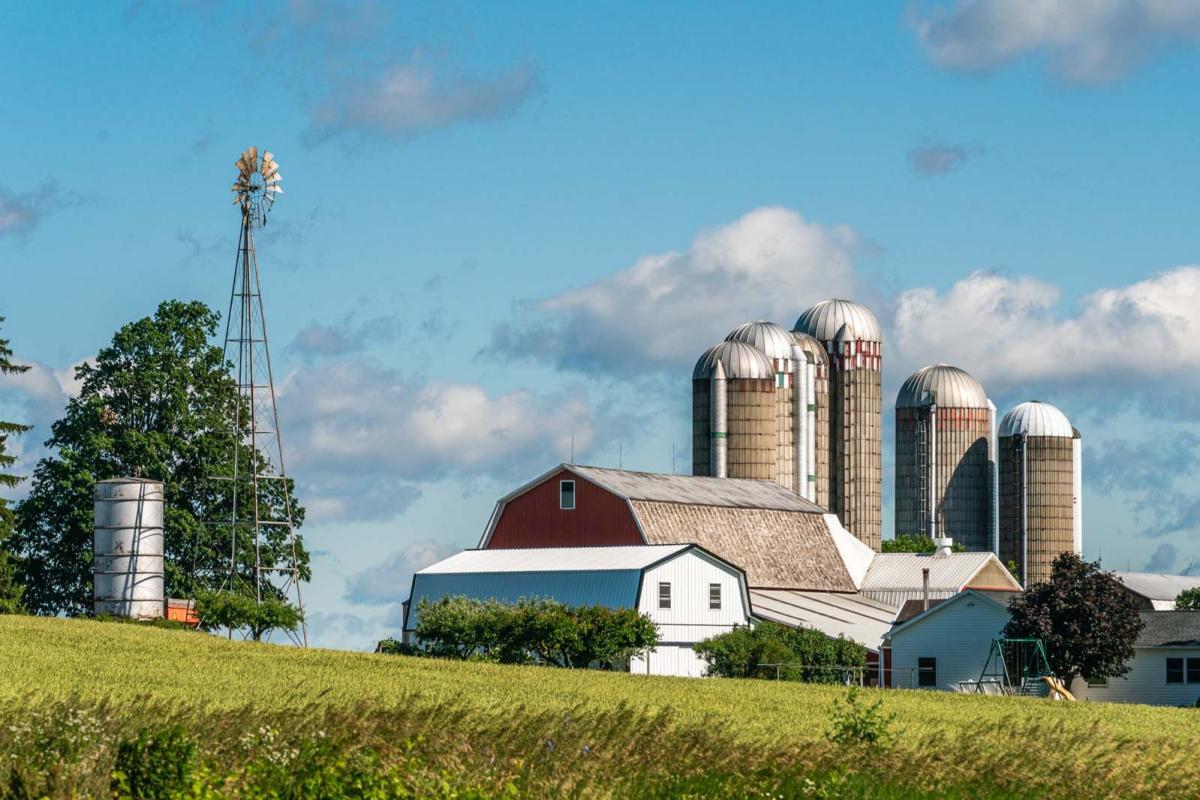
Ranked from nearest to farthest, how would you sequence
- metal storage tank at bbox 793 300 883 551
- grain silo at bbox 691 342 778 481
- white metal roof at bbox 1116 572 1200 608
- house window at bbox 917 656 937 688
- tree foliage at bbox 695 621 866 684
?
tree foliage at bbox 695 621 866 684, house window at bbox 917 656 937 688, white metal roof at bbox 1116 572 1200 608, grain silo at bbox 691 342 778 481, metal storage tank at bbox 793 300 883 551

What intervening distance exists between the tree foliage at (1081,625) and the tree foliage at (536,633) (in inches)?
520

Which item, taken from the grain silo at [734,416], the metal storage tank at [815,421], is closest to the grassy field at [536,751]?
the grain silo at [734,416]

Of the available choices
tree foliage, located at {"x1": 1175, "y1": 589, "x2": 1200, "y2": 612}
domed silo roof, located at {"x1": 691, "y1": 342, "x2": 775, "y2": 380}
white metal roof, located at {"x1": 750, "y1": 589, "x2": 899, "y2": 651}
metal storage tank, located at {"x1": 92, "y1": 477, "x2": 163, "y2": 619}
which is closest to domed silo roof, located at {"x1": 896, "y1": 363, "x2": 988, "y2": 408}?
domed silo roof, located at {"x1": 691, "y1": 342, "x2": 775, "y2": 380}

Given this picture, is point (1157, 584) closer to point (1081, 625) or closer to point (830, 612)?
point (830, 612)

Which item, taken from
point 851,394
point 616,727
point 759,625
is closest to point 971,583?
point 759,625

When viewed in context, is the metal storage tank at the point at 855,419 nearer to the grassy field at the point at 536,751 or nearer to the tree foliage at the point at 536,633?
the tree foliage at the point at 536,633

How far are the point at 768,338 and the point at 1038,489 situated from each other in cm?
1949

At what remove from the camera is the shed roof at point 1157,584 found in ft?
335

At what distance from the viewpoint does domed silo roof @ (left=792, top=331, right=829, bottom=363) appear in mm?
121312

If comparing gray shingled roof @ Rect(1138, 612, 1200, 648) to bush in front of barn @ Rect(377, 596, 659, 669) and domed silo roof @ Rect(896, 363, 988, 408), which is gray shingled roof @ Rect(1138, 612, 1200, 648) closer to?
bush in front of barn @ Rect(377, 596, 659, 669)

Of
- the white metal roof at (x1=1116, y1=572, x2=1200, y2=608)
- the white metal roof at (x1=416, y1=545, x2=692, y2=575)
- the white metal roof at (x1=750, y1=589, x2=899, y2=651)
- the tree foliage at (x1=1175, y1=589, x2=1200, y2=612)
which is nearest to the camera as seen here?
the white metal roof at (x1=416, y1=545, x2=692, y2=575)

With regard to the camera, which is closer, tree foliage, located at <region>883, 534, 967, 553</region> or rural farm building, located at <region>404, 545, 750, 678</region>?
rural farm building, located at <region>404, 545, 750, 678</region>

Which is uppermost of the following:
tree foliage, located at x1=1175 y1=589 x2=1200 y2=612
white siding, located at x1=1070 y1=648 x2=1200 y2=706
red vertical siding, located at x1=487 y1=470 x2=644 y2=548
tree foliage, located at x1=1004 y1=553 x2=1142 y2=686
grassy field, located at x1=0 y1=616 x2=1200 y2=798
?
red vertical siding, located at x1=487 y1=470 x2=644 y2=548

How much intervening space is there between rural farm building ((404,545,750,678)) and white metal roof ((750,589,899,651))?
267 cm
